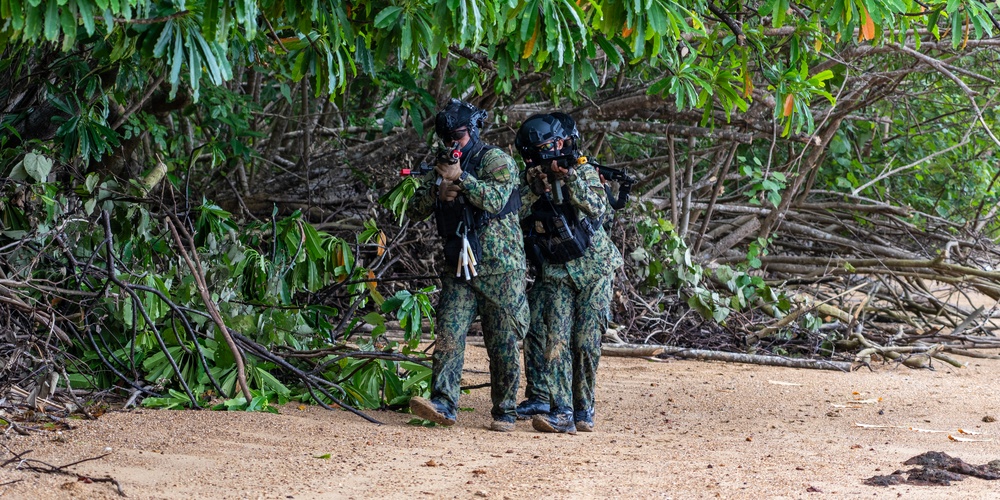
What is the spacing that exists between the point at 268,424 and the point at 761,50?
10.1 ft

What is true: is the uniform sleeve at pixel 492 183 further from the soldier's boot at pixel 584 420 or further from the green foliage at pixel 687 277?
the green foliage at pixel 687 277

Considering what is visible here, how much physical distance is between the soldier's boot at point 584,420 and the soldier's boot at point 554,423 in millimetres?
65

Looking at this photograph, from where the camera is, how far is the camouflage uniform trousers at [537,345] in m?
4.74

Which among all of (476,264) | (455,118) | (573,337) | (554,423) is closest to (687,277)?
(573,337)

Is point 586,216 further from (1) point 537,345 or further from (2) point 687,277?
(2) point 687,277

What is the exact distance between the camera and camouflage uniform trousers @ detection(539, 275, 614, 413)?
4641 millimetres

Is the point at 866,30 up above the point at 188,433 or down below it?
above

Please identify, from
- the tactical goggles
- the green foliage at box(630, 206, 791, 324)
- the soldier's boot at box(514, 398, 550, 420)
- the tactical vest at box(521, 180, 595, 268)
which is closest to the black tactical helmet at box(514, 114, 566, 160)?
the tactical goggles

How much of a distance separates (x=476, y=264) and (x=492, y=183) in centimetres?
37

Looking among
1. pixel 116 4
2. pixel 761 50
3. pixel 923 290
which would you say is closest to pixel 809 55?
pixel 761 50

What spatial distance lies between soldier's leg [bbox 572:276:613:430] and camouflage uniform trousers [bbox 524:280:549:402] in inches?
5.9

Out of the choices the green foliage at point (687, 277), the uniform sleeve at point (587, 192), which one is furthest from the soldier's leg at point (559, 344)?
the green foliage at point (687, 277)

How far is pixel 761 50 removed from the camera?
16.8ft

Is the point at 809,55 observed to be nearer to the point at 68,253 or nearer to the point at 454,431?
the point at 454,431
